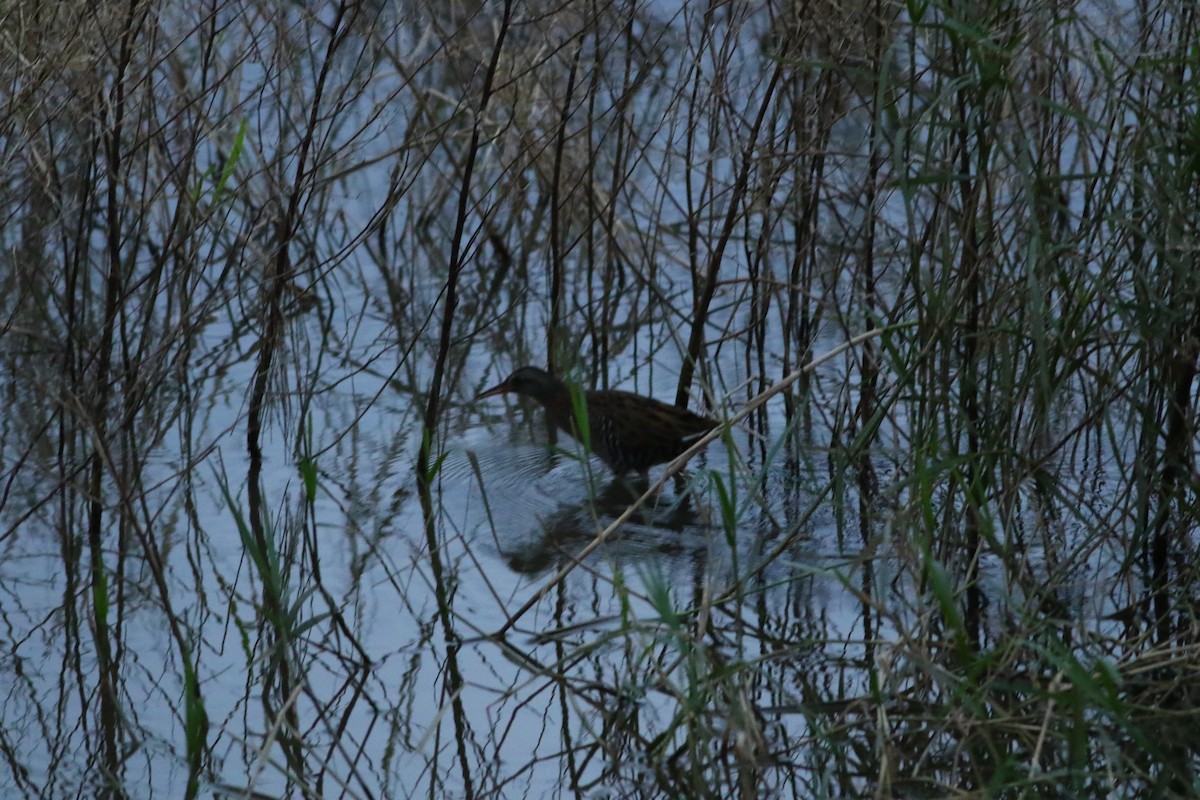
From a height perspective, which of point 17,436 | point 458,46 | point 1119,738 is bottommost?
point 1119,738

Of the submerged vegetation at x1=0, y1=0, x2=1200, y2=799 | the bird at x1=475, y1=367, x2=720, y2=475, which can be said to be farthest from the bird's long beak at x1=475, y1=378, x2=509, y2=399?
the bird at x1=475, y1=367, x2=720, y2=475

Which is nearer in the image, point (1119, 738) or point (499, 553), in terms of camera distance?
point (1119, 738)

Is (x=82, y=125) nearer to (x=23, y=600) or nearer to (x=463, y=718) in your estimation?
(x=23, y=600)

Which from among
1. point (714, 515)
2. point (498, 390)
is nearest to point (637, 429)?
point (714, 515)

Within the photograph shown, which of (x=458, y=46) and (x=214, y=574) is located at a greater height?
(x=458, y=46)

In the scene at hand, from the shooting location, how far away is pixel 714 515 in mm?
5055

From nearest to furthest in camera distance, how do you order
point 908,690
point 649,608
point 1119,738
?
1. point 1119,738
2. point 908,690
3. point 649,608

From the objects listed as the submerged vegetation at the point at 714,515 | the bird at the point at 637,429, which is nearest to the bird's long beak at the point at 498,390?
the submerged vegetation at the point at 714,515

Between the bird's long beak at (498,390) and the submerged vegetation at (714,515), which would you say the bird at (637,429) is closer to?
the submerged vegetation at (714,515)

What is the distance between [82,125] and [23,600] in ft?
5.85

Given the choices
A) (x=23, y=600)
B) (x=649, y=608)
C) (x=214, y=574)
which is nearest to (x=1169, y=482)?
(x=649, y=608)

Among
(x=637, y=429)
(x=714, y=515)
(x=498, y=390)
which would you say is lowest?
(x=714, y=515)

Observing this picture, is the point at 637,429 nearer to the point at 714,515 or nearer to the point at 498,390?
the point at 714,515

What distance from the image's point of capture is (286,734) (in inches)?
152
